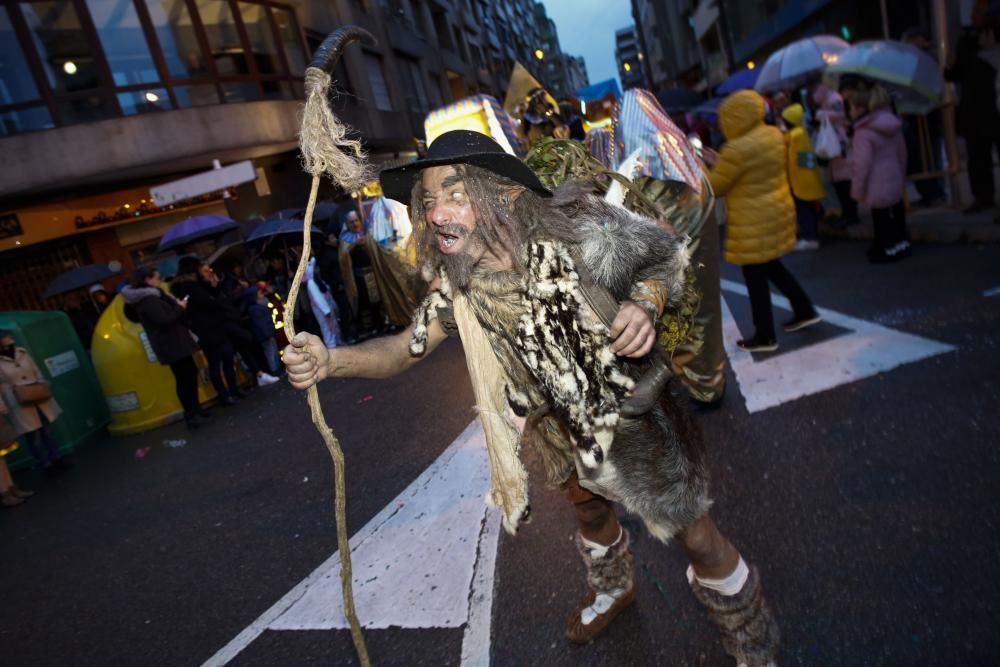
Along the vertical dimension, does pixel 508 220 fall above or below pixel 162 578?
above

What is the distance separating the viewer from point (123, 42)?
15.7 m

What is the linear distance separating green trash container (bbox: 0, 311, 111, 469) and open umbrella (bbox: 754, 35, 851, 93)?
39.9ft

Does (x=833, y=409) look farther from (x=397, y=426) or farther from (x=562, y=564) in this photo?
(x=397, y=426)

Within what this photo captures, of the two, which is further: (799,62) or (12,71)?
(12,71)

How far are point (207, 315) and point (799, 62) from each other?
10513 mm

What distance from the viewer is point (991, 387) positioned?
3484 millimetres

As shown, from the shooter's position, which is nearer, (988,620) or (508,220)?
(508,220)

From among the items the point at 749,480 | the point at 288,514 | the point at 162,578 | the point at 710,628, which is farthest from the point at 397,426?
the point at 710,628

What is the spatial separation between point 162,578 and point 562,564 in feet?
8.56

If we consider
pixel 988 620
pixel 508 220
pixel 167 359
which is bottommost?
pixel 988 620

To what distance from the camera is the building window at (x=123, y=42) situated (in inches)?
607

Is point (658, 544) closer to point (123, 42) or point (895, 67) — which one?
point (895, 67)

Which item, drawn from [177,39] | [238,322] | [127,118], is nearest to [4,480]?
[238,322]

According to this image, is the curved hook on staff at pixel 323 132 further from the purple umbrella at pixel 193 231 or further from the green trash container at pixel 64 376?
the purple umbrella at pixel 193 231
